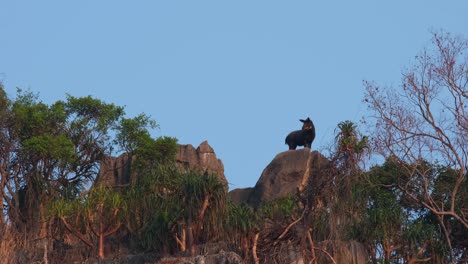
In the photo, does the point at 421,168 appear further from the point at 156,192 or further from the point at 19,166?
the point at 19,166

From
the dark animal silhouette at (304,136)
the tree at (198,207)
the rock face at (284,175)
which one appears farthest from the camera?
the dark animal silhouette at (304,136)

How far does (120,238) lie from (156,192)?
5.17 feet

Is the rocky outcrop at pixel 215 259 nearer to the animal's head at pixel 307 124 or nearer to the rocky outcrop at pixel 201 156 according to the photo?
the rocky outcrop at pixel 201 156

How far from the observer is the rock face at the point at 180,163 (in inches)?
1593

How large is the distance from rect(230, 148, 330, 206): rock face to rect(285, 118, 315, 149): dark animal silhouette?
1721mm

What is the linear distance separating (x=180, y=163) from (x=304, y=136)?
3.97 metres

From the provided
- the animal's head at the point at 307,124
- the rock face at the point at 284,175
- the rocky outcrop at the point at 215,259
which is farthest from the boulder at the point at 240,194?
the rocky outcrop at the point at 215,259

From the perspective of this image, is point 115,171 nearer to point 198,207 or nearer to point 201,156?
point 201,156

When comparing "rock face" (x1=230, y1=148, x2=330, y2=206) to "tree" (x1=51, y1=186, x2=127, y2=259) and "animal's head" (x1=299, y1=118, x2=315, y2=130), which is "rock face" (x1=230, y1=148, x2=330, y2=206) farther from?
"tree" (x1=51, y1=186, x2=127, y2=259)

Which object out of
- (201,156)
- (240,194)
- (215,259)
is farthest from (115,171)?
(215,259)

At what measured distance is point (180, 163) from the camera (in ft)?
133

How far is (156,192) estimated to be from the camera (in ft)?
114

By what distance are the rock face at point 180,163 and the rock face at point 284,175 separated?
1337mm

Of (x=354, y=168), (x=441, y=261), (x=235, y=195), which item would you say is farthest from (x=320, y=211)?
(x=235, y=195)
